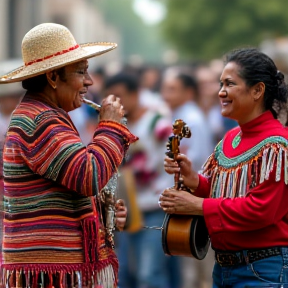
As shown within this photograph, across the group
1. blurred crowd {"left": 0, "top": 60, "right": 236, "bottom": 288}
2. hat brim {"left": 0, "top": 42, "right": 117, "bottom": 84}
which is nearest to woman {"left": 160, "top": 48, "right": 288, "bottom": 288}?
hat brim {"left": 0, "top": 42, "right": 117, "bottom": 84}

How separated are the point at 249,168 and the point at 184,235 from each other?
48 centimetres

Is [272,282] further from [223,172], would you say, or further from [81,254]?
[81,254]

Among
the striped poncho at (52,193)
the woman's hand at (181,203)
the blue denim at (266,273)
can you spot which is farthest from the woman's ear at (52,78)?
the blue denim at (266,273)

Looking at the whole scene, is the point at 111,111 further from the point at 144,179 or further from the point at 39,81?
the point at 144,179

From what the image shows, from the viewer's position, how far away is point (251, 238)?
4555mm

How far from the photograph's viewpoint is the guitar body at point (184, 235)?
4.65 meters

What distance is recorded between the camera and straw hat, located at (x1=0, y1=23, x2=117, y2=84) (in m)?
4.30

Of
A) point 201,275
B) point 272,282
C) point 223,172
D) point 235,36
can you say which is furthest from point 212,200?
point 235,36

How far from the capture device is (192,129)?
28.3 feet

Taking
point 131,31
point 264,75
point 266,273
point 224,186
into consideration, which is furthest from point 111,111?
point 131,31

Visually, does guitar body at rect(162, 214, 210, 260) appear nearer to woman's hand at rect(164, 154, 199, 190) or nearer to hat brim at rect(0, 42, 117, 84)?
woman's hand at rect(164, 154, 199, 190)

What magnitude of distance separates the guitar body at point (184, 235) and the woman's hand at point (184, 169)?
0.66 feet

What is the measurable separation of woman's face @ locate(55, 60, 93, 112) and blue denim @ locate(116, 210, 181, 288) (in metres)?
→ 3.72

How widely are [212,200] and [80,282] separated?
795 mm
